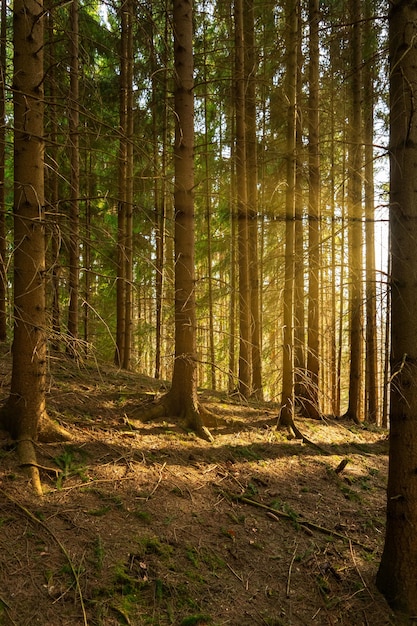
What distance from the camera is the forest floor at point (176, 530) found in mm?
3145

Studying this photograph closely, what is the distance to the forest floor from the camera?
10.3 ft

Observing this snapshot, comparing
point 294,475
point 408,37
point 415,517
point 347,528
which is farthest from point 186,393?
point 408,37

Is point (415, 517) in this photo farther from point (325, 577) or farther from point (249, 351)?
point (249, 351)

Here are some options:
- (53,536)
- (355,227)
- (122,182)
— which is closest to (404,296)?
(53,536)

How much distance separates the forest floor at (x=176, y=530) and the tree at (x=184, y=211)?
29.1 inches

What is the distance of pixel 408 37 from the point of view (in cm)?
350

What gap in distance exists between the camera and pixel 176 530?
158 inches

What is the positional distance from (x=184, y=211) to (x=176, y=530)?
13.2ft

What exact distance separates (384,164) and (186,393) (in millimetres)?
9895

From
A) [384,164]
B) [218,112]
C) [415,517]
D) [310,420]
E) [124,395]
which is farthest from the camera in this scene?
[218,112]

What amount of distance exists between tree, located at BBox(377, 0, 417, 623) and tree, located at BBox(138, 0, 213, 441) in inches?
110

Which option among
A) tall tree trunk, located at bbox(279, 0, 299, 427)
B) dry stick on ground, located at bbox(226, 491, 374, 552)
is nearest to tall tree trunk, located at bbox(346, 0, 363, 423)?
tall tree trunk, located at bbox(279, 0, 299, 427)

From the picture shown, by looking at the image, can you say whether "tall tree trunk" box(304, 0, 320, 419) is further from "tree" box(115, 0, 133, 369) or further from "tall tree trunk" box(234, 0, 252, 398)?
"tree" box(115, 0, 133, 369)

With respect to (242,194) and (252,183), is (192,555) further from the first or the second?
(252,183)
